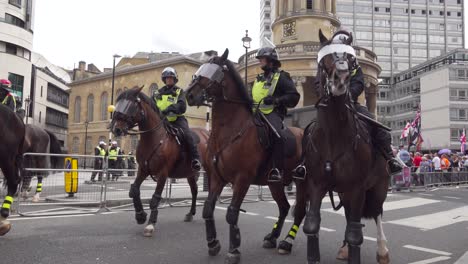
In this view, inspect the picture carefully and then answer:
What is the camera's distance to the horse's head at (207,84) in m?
5.80

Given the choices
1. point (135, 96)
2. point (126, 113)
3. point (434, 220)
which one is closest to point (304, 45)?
point (434, 220)

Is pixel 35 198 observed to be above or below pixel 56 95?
below

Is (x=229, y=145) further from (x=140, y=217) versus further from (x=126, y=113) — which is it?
(x=140, y=217)

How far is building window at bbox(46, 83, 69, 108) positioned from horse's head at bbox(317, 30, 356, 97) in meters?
77.5

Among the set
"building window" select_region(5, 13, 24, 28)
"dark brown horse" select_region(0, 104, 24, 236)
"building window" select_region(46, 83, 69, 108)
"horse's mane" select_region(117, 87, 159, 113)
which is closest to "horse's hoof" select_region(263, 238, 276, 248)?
"horse's mane" select_region(117, 87, 159, 113)

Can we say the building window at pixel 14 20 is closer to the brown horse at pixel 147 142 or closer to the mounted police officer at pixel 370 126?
the brown horse at pixel 147 142

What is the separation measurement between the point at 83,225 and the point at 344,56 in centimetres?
615

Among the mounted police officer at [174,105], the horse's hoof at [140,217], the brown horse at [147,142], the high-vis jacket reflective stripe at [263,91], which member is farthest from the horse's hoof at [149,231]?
the high-vis jacket reflective stripe at [263,91]

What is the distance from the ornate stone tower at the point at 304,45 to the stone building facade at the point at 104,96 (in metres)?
13.3

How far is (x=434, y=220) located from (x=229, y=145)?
668 cm

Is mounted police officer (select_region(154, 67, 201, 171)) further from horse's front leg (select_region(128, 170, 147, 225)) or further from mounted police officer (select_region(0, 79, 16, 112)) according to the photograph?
mounted police officer (select_region(0, 79, 16, 112))

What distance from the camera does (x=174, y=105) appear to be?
834 cm

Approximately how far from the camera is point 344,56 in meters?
4.42

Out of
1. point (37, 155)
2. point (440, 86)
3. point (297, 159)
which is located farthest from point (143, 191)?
point (440, 86)
